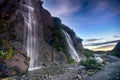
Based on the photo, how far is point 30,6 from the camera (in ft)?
170

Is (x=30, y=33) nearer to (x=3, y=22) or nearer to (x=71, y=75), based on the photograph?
(x=3, y=22)

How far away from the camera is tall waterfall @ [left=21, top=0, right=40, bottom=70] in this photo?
4581 centimetres

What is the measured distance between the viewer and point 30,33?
1887 inches

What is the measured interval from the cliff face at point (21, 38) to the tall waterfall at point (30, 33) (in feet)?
2.57

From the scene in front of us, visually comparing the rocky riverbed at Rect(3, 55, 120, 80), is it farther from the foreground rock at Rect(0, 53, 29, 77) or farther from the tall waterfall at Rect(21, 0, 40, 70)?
the tall waterfall at Rect(21, 0, 40, 70)

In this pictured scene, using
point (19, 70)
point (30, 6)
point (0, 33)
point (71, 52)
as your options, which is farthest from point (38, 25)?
point (19, 70)

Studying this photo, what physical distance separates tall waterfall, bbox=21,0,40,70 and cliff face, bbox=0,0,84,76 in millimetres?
784

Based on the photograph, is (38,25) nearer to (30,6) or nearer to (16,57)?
(30,6)

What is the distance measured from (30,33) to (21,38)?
4.39 m

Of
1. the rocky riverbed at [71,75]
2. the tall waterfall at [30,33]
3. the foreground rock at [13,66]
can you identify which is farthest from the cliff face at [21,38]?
the rocky riverbed at [71,75]

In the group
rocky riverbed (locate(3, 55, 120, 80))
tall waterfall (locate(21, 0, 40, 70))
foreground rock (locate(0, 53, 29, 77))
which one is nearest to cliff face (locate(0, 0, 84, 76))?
foreground rock (locate(0, 53, 29, 77))

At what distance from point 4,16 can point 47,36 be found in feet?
59.6

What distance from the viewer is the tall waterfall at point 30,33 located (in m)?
45.8

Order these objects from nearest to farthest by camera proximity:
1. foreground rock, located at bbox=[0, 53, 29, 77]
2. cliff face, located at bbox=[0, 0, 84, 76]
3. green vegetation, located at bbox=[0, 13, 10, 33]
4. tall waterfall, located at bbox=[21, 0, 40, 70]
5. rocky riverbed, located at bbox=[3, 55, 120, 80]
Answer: rocky riverbed, located at bbox=[3, 55, 120, 80], foreground rock, located at bbox=[0, 53, 29, 77], cliff face, located at bbox=[0, 0, 84, 76], green vegetation, located at bbox=[0, 13, 10, 33], tall waterfall, located at bbox=[21, 0, 40, 70]
